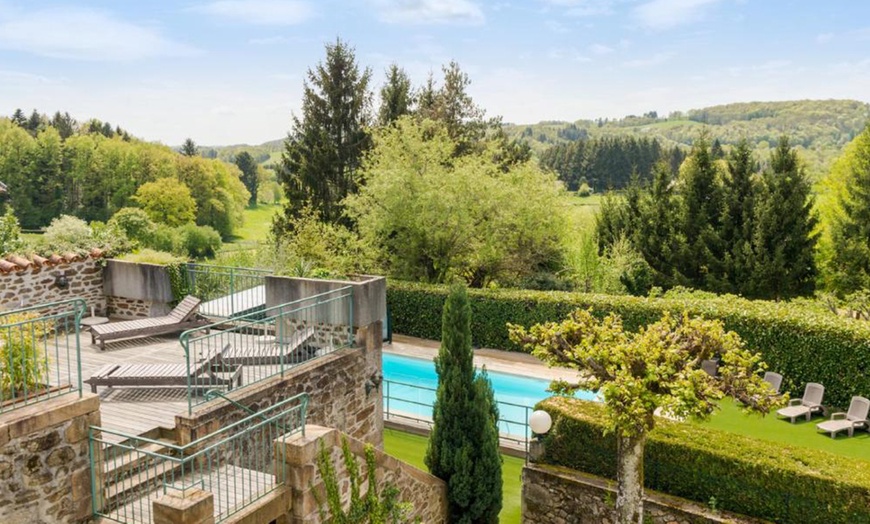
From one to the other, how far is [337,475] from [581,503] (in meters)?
4.55

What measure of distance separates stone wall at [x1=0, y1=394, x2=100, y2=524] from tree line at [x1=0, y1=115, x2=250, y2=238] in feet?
201

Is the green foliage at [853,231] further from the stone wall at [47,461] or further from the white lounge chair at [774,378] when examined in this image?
the stone wall at [47,461]

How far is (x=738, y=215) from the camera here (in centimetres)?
2528

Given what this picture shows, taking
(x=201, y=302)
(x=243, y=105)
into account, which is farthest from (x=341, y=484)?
(x=243, y=105)

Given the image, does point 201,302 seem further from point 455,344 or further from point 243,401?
point 455,344

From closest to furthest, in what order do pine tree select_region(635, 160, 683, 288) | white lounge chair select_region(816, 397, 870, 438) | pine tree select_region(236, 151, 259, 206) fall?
white lounge chair select_region(816, 397, 870, 438)
pine tree select_region(635, 160, 683, 288)
pine tree select_region(236, 151, 259, 206)

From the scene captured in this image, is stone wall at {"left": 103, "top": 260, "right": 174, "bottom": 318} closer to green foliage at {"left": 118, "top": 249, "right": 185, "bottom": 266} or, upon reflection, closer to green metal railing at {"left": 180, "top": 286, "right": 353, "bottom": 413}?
green foliage at {"left": 118, "top": 249, "right": 185, "bottom": 266}

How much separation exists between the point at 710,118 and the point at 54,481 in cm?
15043

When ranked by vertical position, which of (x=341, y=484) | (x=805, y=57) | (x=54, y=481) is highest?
(x=805, y=57)

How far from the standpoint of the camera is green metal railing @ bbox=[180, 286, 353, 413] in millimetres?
8732

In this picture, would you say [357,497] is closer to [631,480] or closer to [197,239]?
[631,480]

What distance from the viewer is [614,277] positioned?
82.7 ft

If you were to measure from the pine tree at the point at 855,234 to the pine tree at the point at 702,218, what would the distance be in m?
4.52

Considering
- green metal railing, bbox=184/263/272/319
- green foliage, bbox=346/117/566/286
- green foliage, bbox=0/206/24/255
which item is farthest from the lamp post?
green foliage, bbox=346/117/566/286
